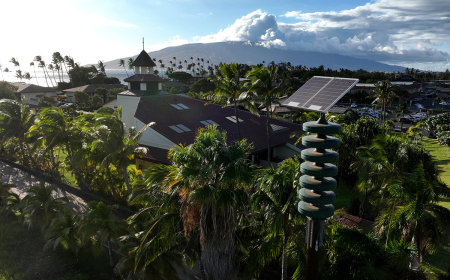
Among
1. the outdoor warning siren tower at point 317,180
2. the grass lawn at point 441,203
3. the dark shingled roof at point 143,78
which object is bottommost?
the grass lawn at point 441,203

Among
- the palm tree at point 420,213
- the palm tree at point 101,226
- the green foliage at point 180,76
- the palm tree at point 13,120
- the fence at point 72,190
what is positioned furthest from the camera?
the green foliage at point 180,76

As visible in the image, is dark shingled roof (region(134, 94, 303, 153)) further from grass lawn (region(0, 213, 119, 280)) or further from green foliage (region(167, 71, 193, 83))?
green foliage (region(167, 71, 193, 83))

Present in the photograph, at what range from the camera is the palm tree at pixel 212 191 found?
30.7 feet

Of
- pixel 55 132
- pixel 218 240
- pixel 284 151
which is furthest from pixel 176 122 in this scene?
pixel 218 240

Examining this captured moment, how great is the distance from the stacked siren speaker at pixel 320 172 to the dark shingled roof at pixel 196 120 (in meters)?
20.4

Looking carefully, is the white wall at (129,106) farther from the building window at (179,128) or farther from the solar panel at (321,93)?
the solar panel at (321,93)

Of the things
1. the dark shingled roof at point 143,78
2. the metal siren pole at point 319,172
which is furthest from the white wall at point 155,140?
the metal siren pole at point 319,172

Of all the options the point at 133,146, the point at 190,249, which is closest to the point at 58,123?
the point at 133,146

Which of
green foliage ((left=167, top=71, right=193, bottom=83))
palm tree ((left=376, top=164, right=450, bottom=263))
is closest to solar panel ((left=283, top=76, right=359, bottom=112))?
palm tree ((left=376, top=164, right=450, bottom=263))

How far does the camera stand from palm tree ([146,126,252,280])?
368 inches

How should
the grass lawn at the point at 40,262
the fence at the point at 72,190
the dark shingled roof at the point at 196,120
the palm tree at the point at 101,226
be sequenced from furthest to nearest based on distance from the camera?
the dark shingled roof at the point at 196,120, the fence at the point at 72,190, the grass lawn at the point at 40,262, the palm tree at the point at 101,226

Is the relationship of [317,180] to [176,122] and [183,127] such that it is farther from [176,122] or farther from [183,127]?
[176,122]

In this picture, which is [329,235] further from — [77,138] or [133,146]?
[77,138]

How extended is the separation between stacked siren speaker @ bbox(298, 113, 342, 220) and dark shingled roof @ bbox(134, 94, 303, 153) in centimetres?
2043
